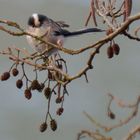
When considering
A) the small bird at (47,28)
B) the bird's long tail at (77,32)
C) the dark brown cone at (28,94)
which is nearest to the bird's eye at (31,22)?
the small bird at (47,28)

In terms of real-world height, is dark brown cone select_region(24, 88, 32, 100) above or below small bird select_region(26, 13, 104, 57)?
below

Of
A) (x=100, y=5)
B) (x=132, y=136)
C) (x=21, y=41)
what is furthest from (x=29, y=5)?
(x=132, y=136)

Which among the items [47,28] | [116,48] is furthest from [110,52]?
[47,28]

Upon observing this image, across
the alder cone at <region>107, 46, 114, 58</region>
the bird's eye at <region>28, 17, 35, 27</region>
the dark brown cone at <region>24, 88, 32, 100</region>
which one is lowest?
the dark brown cone at <region>24, 88, 32, 100</region>

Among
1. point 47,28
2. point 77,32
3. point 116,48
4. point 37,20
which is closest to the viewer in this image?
point 116,48

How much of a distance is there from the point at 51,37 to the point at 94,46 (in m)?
0.67

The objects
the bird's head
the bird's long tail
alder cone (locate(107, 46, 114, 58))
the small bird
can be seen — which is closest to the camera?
alder cone (locate(107, 46, 114, 58))

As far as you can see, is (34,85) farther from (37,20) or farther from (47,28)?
(37,20)

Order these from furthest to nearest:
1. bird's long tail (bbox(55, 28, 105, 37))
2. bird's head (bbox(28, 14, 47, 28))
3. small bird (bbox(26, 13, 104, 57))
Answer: bird's head (bbox(28, 14, 47, 28)), small bird (bbox(26, 13, 104, 57)), bird's long tail (bbox(55, 28, 105, 37))

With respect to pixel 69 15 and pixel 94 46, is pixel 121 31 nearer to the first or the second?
pixel 94 46

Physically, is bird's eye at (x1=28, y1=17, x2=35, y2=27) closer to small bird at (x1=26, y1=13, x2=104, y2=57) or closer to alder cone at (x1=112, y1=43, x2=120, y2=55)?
small bird at (x1=26, y1=13, x2=104, y2=57)

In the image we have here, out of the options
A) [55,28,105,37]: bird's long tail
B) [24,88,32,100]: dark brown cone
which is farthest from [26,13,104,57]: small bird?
[24,88,32,100]: dark brown cone

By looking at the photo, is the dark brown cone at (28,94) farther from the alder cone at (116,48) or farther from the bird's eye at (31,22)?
the bird's eye at (31,22)

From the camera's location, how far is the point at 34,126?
13.9 ft
